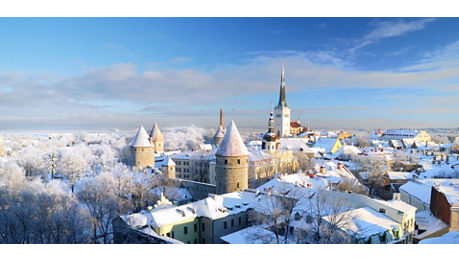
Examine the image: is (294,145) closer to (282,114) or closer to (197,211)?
(197,211)

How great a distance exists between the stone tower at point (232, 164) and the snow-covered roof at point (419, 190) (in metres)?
11.1

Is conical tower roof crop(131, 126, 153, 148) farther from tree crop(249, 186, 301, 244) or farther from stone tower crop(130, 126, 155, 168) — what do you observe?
tree crop(249, 186, 301, 244)

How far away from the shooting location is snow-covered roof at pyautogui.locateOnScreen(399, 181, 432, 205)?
55.8 ft

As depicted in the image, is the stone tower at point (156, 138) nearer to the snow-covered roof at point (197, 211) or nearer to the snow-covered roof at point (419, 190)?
the snow-covered roof at point (197, 211)

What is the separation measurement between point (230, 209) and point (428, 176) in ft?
63.7

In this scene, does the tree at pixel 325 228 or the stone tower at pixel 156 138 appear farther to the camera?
the stone tower at pixel 156 138

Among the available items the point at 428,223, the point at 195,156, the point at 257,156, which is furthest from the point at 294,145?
the point at 428,223

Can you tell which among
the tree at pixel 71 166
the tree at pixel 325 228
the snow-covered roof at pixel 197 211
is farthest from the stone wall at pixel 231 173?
the tree at pixel 71 166

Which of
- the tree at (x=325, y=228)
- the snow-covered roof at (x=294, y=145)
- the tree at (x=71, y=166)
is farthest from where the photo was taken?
the snow-covered roof at (x=294, y=145)

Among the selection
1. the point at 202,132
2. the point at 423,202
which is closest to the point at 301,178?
the point at 423,202

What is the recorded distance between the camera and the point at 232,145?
1698 cm

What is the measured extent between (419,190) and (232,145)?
13014 millimetres

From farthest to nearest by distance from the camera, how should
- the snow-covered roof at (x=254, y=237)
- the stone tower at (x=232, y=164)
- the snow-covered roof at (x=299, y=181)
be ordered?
1. the snow-covered roof at (x=299, y=181)
2. the stone tower at (x=232, y=164)
3. the snow-covered roof at (x=254, y=237)

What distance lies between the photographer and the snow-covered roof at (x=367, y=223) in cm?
973
